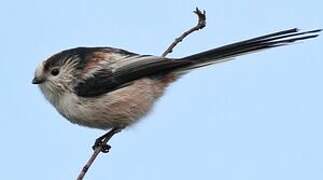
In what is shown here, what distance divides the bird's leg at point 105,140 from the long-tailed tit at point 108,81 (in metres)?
0.07

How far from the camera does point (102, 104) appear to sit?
6441 mm

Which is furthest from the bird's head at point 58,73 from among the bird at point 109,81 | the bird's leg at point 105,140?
the bird's leg at point 105,140

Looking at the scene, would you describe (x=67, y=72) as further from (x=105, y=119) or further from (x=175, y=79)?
(x=175, y=79)

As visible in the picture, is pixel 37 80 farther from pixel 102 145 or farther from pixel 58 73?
pixel 102 145

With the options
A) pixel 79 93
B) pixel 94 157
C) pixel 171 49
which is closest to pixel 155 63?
pixel 171 49

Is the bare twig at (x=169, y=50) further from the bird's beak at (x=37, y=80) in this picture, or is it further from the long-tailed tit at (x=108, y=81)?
the bird's beak at (x=37, y=80)

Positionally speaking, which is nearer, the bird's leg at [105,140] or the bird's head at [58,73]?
the bird's leg at [105,140]

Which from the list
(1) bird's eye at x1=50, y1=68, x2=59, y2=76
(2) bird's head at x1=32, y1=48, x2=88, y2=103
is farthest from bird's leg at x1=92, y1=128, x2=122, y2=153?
(1) bird's eye at x1=50, y1=68, x2=59, y2=76

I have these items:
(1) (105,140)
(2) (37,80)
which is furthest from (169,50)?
(2) (37,80)

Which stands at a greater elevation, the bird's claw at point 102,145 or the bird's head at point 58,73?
the bird's head at point 58,73

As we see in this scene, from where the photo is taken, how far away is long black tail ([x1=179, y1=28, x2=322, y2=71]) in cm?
585

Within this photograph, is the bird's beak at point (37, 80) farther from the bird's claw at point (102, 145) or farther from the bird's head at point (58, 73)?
the bird's claw at point (102, 145)

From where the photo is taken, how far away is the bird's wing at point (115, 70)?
6430mm

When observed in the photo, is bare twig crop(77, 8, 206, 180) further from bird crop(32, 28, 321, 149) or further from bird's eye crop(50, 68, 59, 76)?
bird's eye crop(50, 68, 59, 76)
